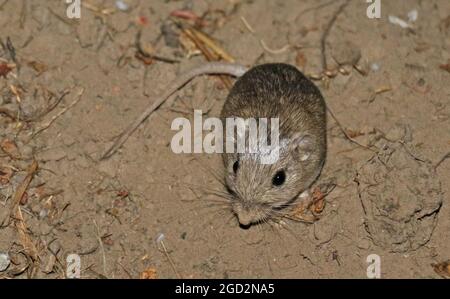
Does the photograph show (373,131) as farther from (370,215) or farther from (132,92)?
(132,92)

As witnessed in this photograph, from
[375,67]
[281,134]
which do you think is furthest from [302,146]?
[375,67]

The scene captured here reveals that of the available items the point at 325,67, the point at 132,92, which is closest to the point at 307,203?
the point at 325,67

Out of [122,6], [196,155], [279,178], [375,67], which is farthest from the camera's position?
[122,6]

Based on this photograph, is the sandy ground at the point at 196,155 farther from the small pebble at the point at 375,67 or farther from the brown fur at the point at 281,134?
the brown fur at the point at 281,134

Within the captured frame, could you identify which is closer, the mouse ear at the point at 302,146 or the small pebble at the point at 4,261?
the small pebble at the point at 4,261

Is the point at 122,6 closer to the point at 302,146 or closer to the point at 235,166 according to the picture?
the point at 235,166

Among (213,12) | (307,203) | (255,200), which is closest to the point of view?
(255,200)

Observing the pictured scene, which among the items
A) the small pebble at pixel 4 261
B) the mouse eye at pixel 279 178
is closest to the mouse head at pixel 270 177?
the mouse eye at pixel 279 178
